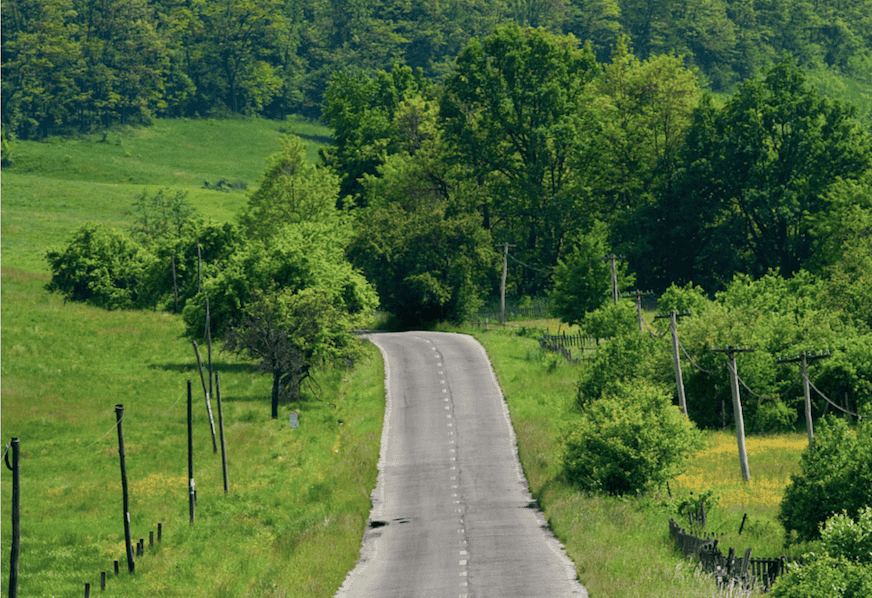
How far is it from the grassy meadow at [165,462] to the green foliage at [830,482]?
15.2 m

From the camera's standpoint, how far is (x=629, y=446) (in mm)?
38875

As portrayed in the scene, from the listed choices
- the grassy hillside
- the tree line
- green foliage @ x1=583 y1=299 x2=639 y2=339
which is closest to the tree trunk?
green foliage @ x1=583 y1=299 x2=639 y2=339

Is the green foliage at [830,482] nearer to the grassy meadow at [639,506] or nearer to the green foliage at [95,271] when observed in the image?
the grassy meadow at [639,506]

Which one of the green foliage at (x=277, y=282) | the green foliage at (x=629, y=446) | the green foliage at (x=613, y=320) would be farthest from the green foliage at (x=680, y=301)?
the green foliage at (x=629, y=446)

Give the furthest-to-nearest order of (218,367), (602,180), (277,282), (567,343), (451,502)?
(602,180), (567,343), (218,367), (277,282), (451,502)

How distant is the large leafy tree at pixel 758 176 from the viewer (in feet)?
298

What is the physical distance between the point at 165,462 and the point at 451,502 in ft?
46.6

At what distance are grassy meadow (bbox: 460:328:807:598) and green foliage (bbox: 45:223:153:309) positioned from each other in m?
43.6

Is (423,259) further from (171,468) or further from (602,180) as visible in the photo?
(171,468)

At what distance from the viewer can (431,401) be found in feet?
193

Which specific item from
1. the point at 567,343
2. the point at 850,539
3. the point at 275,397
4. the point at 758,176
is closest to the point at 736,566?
the point at 850,539

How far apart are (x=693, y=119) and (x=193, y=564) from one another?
78.5 metres

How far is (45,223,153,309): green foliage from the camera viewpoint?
9044cm

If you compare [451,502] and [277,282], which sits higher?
[277,282]
